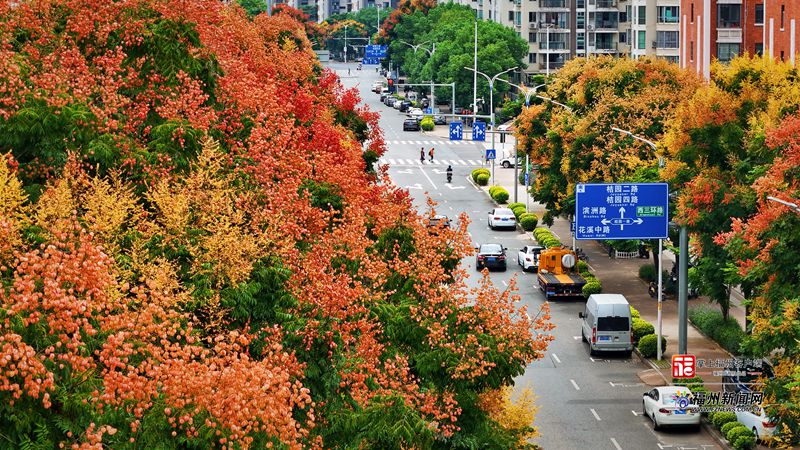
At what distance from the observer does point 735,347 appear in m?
55.5

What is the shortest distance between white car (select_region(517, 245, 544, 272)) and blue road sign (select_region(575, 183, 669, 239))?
864 inches

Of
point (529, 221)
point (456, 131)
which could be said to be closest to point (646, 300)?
point (529, 221)

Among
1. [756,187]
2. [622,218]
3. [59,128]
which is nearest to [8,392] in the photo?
[59,128]

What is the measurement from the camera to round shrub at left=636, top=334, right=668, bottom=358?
56125mm

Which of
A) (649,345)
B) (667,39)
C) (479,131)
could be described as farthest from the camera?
(667,39)

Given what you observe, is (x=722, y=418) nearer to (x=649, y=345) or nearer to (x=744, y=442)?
(x=744, y=442)

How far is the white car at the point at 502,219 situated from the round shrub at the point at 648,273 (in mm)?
17191

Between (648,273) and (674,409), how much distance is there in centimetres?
2502

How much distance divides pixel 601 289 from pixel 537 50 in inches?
3706

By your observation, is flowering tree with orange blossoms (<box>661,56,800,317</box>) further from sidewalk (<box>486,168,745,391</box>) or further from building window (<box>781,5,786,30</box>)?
building window (<box>781,5,786,30</box>)

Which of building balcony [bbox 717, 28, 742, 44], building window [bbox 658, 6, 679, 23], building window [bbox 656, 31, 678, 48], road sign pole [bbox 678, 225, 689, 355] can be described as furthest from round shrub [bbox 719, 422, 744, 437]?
building window [bbox 658, 6, 679, 23]

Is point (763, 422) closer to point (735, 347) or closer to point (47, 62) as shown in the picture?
point (735, 347)

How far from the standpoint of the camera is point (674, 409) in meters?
46.4

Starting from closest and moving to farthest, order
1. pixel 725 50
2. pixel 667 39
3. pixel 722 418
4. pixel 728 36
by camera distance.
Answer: pixel 722 418
pixel 728 36
pixel 725 50
pixel 667 39
